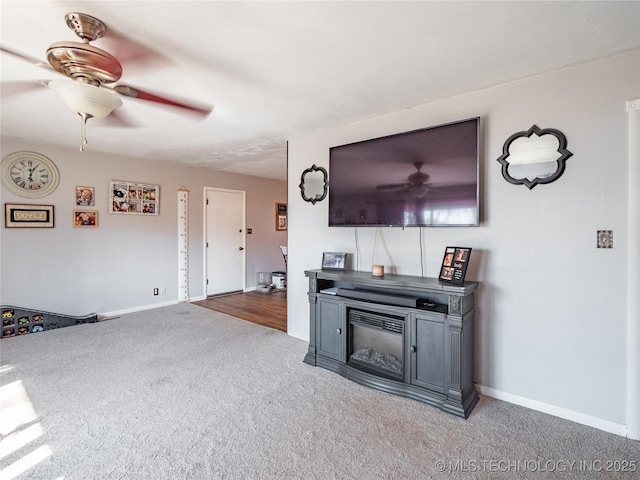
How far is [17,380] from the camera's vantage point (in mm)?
2676

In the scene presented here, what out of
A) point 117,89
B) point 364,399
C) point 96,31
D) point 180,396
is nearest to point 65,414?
point 180,396

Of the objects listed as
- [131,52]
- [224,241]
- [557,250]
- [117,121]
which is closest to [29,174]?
[117,121]

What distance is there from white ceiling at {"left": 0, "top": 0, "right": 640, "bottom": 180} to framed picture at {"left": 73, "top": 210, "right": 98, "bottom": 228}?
1.57m

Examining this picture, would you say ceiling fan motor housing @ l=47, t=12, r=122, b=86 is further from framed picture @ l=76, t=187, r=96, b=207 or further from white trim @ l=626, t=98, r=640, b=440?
framed picture @ l=76, t=187, r=96, b=207

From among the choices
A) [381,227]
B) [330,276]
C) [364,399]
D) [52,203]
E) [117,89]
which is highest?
[117,89]

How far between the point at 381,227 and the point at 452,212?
0.68 meters

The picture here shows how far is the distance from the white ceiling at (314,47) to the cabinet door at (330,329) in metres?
1.80

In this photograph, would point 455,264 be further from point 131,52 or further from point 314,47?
point 131,52

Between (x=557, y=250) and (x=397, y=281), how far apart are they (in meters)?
1.11

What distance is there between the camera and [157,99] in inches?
91.1

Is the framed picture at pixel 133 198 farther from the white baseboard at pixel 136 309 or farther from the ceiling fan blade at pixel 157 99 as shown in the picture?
the ceiling fan blade at pixel 157 99

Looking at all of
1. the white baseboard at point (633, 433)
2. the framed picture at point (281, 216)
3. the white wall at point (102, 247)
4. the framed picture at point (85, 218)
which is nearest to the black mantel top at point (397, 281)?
the white baseboard at point (633, 433)

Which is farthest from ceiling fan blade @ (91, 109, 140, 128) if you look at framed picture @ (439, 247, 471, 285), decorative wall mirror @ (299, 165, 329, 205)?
framed picture @ (439, 247, 471, 285)

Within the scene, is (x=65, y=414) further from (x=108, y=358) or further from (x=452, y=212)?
(x=452, y=212)
